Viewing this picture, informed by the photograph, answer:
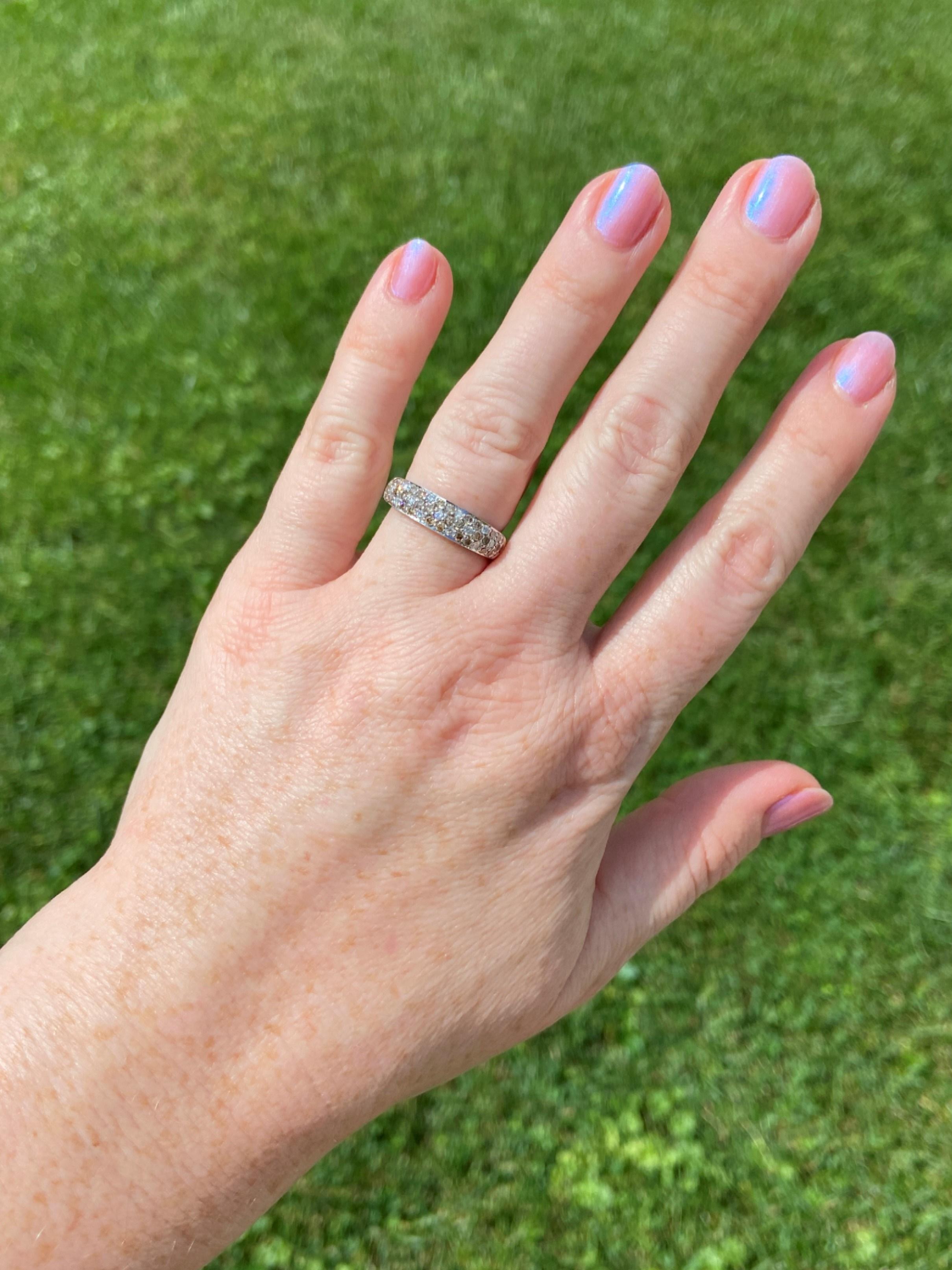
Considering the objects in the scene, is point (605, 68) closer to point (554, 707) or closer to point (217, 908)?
point (554, 707)

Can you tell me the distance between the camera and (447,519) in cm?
176

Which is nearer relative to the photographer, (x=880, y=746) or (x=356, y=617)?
(x=356, y=617)

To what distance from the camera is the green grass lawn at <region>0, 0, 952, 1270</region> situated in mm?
2635

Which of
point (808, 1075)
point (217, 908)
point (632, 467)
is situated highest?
point (632, 467)

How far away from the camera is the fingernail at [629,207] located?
1696 mm

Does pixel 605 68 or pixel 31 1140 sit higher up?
pixel 605 68

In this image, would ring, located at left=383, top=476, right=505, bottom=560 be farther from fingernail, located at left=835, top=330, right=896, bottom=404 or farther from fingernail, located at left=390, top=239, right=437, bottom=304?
fingernail, located at left=835, top=330, right=896, bottom=404

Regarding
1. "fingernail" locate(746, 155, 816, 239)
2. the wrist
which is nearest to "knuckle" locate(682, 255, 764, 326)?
"fingernail" locate(746, 155, 816, 239)

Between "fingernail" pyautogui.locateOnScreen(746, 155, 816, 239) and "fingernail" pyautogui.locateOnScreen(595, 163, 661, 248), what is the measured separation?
201 millimetres

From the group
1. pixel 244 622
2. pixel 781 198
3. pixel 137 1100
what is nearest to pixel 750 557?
pixel 781 198

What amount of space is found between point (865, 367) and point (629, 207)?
606 mm

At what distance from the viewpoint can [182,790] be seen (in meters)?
1.79

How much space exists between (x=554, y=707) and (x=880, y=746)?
6.07 feet

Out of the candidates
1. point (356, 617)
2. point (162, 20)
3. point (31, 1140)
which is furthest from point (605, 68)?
point (31, 1140)
